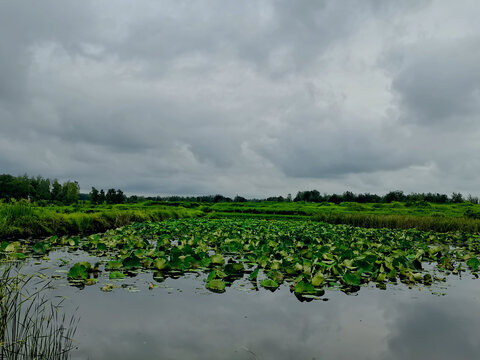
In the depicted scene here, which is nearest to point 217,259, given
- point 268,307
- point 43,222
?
point 268,307

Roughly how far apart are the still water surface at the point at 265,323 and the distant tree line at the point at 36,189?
2846 inches

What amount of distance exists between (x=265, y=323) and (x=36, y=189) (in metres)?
96.8

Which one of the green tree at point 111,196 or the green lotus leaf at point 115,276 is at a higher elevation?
the green tree at point 111,196

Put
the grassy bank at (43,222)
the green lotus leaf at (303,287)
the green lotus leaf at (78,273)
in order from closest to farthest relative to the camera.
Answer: the green lotus leaf at (303,287), the green lotus leaf at (78,273), the grassy bank at (43,222)

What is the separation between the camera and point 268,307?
5953mm

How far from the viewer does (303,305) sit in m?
6.14

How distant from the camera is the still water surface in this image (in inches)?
171

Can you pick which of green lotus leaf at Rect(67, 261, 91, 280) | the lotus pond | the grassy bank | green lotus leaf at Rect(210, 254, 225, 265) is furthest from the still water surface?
the grassy bank

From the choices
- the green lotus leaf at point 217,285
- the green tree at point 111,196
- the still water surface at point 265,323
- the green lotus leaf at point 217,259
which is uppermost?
the green tree at point 111,196

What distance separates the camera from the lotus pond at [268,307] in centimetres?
445

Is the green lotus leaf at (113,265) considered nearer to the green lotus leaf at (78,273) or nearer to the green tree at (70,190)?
the green lotus leaf at (78,273)

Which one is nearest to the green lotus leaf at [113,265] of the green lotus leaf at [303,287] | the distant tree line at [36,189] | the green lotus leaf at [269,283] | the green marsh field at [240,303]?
the green marsh field at [240,303]

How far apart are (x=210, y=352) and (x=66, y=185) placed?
324 ft

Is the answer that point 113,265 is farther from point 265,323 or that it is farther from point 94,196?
point 94,196
